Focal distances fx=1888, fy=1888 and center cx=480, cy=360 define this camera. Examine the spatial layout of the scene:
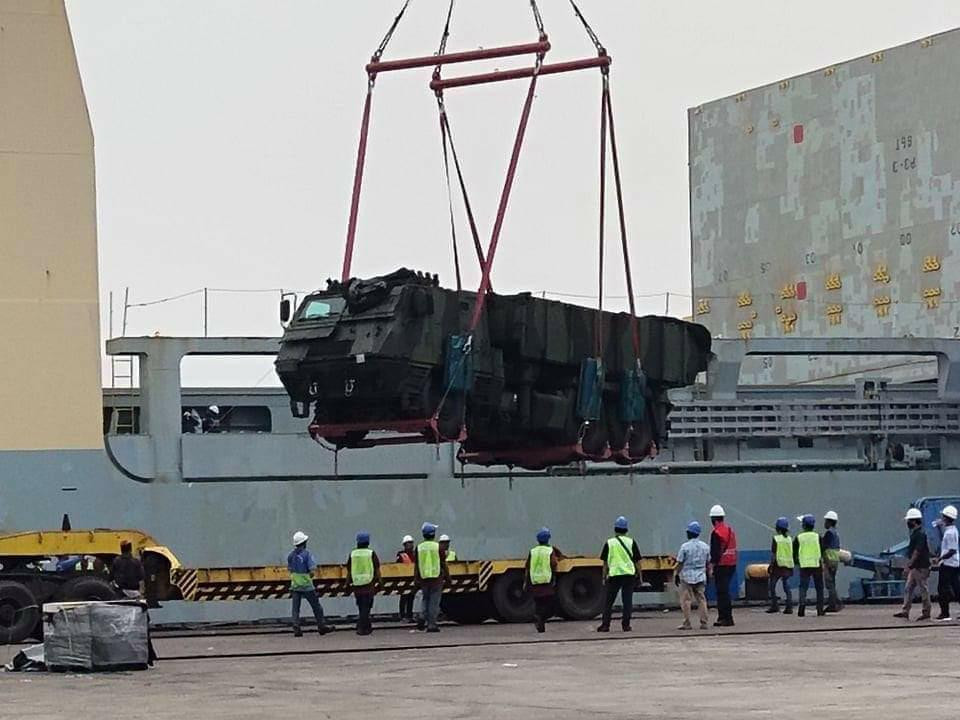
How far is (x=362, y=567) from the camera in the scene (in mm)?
22359

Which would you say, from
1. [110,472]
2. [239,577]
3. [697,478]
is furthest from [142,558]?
[697,478]

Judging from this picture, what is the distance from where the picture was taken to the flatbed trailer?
22.8 metres

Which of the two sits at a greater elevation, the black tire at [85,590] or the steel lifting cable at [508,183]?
the steel lifting cable at [508,183]

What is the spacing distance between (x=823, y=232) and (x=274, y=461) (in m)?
14.4

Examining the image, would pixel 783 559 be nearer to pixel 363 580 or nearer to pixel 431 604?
pixel 431 604

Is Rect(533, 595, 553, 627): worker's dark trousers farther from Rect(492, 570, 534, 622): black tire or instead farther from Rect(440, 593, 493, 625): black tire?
Rect(440, 593, 493, 625): black tire

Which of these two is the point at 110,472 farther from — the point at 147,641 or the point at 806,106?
the point at 806,106

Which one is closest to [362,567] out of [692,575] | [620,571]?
[620,571]

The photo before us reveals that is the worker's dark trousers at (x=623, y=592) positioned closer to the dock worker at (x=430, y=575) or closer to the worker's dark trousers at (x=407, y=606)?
the dock worker at (x=430, y=575)

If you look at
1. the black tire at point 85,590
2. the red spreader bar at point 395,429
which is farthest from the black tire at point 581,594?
the black tire at point 85,590

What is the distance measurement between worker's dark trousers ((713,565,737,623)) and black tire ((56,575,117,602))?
7230 millimetres

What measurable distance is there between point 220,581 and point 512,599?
12.9ft

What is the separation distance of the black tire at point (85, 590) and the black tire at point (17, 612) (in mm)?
353

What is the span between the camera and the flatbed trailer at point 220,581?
2283 cm
